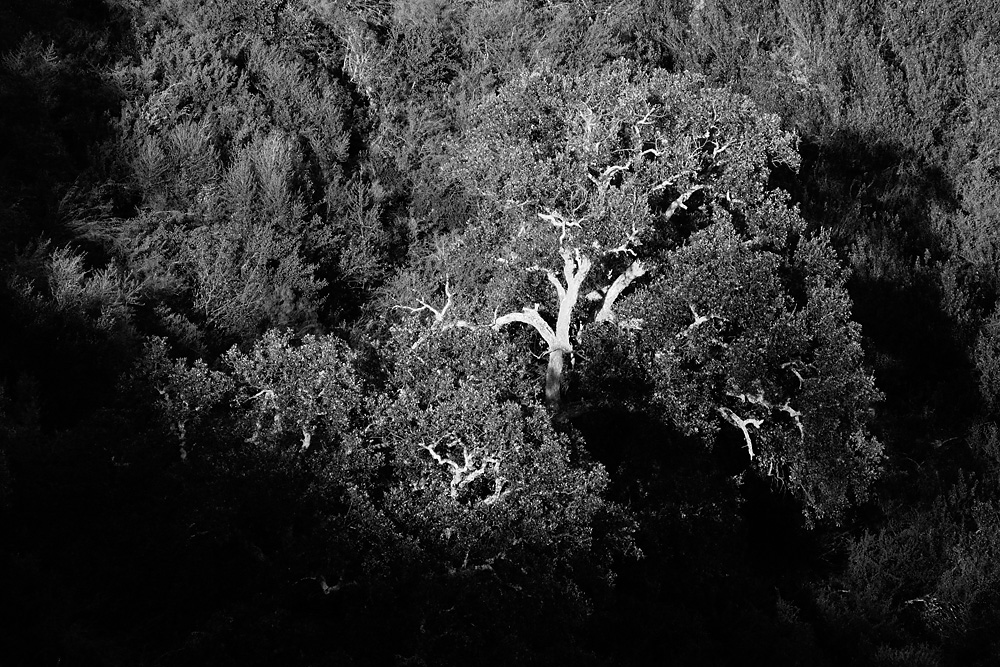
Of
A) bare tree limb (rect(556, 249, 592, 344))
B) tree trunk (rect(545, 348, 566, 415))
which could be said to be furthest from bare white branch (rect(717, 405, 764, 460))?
bare tree limb (rect(556, 249, 592, 344))

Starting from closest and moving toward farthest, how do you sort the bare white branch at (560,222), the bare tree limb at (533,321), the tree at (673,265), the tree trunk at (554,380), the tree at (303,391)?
the tree at (303,391) < the tree at (673,265) < the tree trunk at (554,380) < the bare white branch at (560,222) < the bare tree limb at (533,321)

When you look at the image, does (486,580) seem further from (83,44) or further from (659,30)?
(659,30)

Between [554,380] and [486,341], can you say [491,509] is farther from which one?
[554,380]

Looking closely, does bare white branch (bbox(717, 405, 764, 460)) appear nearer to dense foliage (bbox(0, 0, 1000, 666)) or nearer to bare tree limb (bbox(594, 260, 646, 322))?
dense foliage (bbox(0, 0, 1000, 666))

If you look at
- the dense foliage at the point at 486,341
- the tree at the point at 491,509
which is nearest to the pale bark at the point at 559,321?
the dense foliage at the point at 486,341

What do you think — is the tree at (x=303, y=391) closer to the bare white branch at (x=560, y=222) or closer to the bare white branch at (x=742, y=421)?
the bare white branch at (x=560, y=222)

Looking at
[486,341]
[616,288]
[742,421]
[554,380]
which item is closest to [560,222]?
[616,288]
